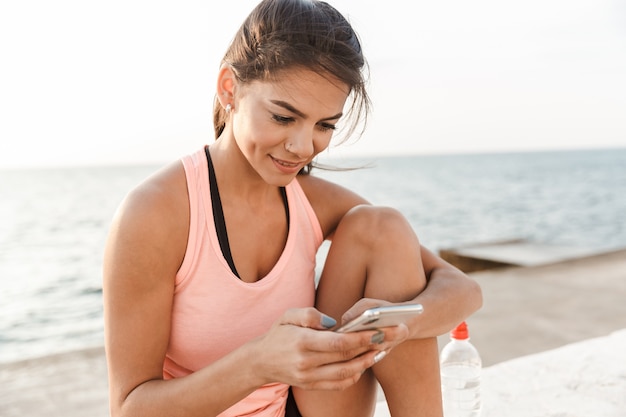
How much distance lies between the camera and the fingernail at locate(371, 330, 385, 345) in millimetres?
1311

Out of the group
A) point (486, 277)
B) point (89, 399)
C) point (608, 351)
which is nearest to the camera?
point (608, 351)

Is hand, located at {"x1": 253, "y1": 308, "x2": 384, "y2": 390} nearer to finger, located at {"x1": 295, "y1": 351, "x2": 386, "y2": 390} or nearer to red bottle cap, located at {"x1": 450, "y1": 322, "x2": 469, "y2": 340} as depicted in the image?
finger, located at {"x1": 295, "y1": 351, "x2": 386, "y2": 390}

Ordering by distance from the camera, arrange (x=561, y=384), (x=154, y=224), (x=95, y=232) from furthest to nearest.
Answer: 1. (x=95, y=232)
2. (x=561, y=384)
3. (x=154, y=224)

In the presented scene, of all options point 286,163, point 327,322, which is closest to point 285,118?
point 286,163

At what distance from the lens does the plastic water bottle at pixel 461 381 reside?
8.29 ft

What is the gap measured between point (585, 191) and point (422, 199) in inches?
522

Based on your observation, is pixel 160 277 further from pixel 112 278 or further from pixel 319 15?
pixel 319 15

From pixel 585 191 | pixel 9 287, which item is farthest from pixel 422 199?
pixel 9 287

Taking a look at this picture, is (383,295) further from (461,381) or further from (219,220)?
(461,381)

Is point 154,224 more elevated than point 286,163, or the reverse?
point 286,163

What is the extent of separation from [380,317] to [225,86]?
0.87 metres

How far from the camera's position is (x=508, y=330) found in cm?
510

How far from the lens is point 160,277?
1514mm

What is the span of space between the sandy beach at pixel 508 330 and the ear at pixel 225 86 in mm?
1708
